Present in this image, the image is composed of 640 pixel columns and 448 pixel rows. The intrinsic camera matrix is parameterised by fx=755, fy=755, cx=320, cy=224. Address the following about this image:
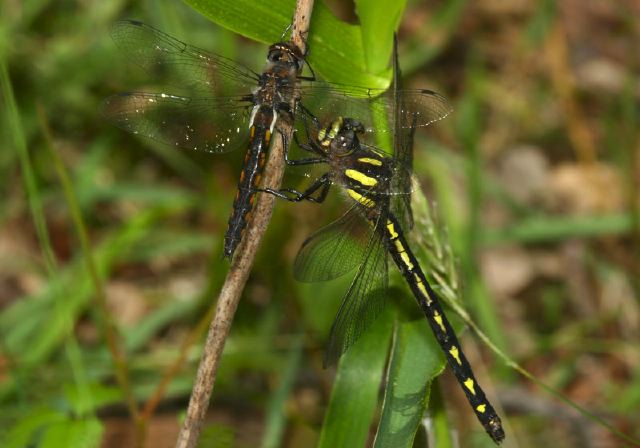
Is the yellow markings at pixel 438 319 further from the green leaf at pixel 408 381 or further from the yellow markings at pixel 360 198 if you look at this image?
the yellow markings at pixel 360 198

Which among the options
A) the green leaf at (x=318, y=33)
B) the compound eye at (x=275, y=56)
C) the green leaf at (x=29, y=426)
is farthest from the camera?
the green leaf at (x=29, y=426)

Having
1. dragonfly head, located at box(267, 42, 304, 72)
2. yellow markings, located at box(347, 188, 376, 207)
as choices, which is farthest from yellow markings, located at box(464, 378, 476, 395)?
dragonfly head, located at box(267, 42, 304, 72)

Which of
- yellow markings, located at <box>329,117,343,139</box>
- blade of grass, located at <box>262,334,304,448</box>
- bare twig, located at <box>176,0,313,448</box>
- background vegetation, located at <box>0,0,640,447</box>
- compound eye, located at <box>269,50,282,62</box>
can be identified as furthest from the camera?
background vegetation, located at <box>0,0,640,447</box>

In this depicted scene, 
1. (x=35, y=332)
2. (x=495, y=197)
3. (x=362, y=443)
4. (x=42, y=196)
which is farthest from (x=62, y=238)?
(x=362, y=443)

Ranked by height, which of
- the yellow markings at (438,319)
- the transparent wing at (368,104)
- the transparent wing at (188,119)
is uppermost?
the transparent wing at (188,119)

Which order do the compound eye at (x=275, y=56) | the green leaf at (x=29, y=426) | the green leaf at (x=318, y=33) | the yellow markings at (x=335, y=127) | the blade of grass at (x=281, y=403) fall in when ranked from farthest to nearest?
the blade of grass at (x=281, y=403) < the yellow markings at (x=335, y=127) < the green leaf at (x=29, y=426) < the compound eye at (x=275, y=56) < the green leaf at (x=318, y=33)

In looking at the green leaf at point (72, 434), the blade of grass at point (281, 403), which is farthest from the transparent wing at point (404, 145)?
the blade of grass at point (281, 403)

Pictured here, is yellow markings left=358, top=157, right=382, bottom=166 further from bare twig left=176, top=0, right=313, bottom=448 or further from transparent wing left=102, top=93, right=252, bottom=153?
bare twig left=176, top=0, right=313, bottom=448

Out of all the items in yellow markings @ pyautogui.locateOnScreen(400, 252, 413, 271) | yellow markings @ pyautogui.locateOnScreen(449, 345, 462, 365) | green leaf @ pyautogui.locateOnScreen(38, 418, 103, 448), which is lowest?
yellow markings @ pyautogui.locateOnScreen(449, 345, 462, 365)
